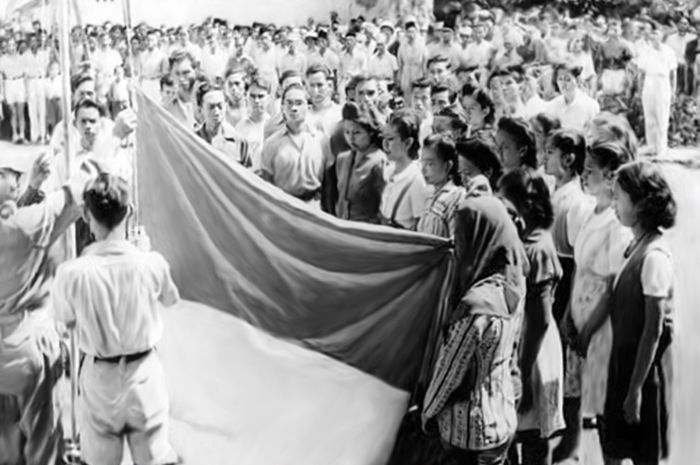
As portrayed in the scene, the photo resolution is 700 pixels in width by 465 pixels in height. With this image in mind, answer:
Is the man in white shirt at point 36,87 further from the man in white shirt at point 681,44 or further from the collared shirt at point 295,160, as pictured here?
the man in white shirt at point 681,44

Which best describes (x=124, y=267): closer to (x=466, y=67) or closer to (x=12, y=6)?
(x=12, y=6)

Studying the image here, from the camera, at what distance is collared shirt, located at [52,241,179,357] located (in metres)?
3.45

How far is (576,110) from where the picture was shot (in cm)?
381

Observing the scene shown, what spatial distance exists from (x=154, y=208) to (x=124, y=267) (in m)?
0.23

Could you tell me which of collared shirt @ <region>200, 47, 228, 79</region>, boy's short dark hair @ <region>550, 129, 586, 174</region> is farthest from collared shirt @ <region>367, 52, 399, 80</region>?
boy's short dark hair @ <region>550, 129, 586, 174</region>

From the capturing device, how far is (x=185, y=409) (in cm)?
364

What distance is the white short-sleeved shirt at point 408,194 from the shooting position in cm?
368

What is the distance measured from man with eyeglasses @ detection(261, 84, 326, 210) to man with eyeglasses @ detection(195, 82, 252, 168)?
8 cm

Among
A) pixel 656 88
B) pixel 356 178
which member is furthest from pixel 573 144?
pixel 356 178

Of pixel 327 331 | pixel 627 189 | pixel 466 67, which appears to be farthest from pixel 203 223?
pixel 627 189

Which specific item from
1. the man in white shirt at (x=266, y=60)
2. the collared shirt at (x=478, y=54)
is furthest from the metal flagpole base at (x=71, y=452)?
the collared shirt at (x=478, y=54)

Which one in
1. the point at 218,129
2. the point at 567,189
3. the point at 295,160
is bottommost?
the point at 567,189

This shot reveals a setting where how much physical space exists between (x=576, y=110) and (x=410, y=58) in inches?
22.7

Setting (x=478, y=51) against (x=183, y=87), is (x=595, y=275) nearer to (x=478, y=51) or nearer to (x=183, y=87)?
(x=478, y=51)
